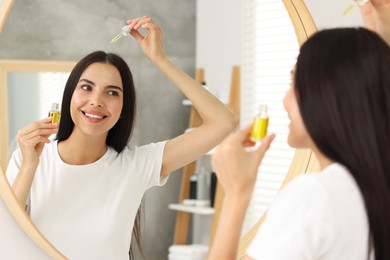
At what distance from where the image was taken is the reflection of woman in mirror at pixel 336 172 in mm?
767

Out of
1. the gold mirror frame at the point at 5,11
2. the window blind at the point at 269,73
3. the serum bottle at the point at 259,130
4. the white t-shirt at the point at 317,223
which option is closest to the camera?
the white t-shirt at the point at 317,223

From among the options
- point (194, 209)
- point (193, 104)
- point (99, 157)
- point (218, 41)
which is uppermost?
point (218, 41)

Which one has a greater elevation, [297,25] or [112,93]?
[297,25]

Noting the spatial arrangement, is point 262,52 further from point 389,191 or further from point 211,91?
point 389,191

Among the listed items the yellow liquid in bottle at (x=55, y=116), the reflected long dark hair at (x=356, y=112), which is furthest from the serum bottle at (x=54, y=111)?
the reflected long dark hair at (x=356, y=112)

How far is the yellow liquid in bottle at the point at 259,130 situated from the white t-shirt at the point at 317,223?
13 cm

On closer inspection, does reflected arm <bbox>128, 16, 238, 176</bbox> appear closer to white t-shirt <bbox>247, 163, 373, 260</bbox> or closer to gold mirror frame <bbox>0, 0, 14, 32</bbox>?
gold mirror frame <bbox>0, 0, 14, 32</bbox>

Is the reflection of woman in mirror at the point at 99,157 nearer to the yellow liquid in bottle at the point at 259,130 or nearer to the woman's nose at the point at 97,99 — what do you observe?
the woman's nose at the point at 97,99

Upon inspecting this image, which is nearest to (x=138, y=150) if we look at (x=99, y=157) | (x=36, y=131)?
(x=99, y=157)

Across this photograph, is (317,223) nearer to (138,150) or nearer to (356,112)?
(356,112)

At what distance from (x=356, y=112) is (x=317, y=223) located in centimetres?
15

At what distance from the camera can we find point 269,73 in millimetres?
1289

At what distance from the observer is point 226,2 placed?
4.14 ft

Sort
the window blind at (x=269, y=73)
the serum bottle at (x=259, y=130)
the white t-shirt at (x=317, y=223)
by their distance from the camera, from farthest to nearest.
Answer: the window blind at (x=269, y=73) → the serum bottle at (x=259, y=130) → the white t-shirt at (x=317, y=223)
